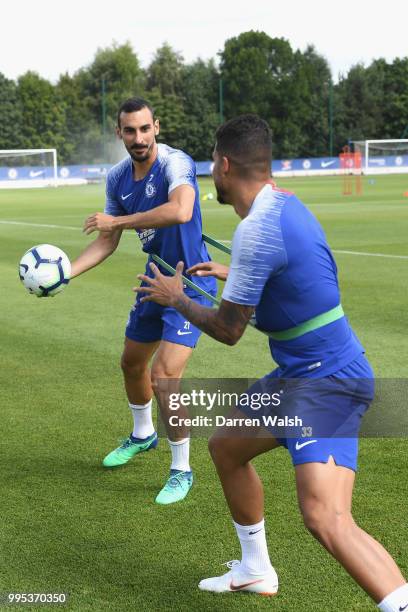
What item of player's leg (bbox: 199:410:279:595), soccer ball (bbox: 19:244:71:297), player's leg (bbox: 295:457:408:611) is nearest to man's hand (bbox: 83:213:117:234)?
soccer ball (bbox: 19:244:71:297)

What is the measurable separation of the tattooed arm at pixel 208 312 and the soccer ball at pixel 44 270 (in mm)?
1687

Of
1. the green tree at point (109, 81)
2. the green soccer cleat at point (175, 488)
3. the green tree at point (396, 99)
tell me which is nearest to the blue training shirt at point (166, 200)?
the green soccer cleat at point (175, 488)

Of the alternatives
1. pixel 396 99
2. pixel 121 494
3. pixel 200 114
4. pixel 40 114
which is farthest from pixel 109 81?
pixel 121 494

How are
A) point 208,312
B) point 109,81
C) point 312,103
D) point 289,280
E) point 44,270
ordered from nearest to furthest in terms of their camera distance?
point 289,280, point 208,312, point 44,270, point 312,103, point 109,81

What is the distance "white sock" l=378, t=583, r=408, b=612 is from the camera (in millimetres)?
3330

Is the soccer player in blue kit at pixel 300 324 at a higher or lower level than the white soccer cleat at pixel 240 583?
higher

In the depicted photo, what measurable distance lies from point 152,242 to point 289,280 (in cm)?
252

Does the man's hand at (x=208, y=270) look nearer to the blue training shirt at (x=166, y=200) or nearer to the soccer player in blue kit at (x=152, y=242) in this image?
the soccer player in blue kit at (x=152, y=242)

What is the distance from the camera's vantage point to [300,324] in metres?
3.73

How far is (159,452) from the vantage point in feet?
21.6

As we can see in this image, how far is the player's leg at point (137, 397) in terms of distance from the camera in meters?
6.18

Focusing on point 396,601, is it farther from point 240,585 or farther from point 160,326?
point 160,326

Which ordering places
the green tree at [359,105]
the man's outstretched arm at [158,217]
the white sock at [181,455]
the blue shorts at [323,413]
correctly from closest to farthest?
the blue shorts at [323,413]
the man's outstretched arm at [158,217]
the white sock at [181,455]
the green tree at [359,105]

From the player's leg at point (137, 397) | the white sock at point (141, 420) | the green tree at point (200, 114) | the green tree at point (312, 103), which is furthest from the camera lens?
the green tree at point (312, 103)
